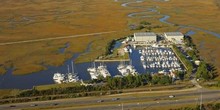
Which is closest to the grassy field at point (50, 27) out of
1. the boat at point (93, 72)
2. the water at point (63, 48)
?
the water at point (63, 48)

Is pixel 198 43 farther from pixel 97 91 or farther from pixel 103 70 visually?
pixel 97 91

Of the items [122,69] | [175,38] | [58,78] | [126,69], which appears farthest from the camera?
[175,38]

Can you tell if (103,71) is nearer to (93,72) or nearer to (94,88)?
(93,72)

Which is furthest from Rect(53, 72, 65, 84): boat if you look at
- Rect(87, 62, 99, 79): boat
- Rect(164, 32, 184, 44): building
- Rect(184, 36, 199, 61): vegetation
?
Rect(164, 32, 184, 44): building

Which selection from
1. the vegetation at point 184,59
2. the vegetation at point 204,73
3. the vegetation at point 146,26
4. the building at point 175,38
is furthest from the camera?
the vegetation at point 146,26

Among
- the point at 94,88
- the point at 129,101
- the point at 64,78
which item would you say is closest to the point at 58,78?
the point at 64,78

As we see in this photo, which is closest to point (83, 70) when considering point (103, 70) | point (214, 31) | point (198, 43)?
point (103, 70)

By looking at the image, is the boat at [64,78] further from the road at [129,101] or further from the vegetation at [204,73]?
the vegetation at [204,73]

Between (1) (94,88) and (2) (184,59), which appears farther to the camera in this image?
(2) (184,59)
